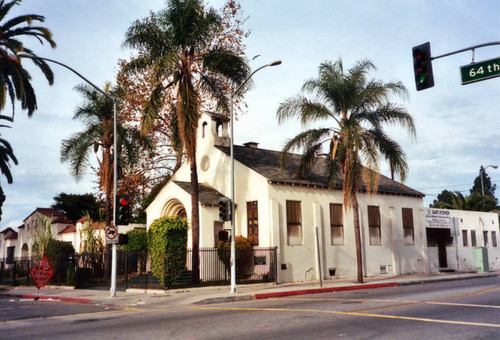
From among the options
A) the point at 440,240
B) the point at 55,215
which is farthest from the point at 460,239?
the point at 55,215

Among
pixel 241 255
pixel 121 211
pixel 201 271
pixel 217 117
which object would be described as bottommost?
pixel 201 271

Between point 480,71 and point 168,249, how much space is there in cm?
1379

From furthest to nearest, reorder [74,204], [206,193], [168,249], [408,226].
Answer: [74,204], [408,226], [206,193], [168,249]

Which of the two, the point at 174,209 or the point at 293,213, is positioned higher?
the point at 174,209

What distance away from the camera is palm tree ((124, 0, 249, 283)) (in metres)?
21.7

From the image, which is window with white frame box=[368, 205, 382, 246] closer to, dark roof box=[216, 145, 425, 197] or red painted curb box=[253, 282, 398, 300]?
dark roof box=[216, 145, 425, 197]

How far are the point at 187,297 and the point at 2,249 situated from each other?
3976 centimetres

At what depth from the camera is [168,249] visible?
20688 mm

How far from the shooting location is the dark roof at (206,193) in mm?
25153

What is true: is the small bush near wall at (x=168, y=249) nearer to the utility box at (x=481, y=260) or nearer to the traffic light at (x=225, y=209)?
the traffic light at (x=225, y=209)

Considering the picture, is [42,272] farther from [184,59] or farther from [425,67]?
[425,67]

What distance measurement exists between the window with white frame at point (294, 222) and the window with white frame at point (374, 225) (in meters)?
5.84

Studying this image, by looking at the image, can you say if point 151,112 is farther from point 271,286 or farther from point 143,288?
point 271,286

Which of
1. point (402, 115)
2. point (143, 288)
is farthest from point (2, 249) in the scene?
point (402, 115)
